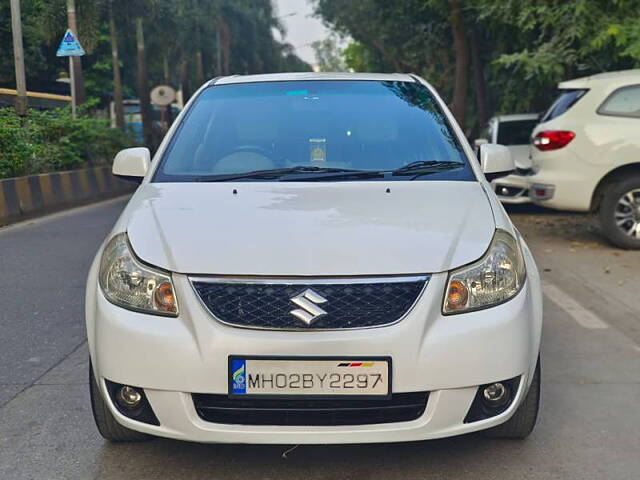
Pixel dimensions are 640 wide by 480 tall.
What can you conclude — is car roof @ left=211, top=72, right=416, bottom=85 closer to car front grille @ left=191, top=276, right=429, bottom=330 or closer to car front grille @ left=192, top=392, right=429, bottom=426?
car front grille @ left=191, top=276, right=429, bottom=330

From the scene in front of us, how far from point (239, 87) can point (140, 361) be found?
6.92 ft

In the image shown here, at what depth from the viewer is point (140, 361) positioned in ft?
10.3

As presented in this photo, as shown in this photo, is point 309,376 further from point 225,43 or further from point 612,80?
point 225,43

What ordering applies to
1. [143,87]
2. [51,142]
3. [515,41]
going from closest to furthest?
[51,142], [515,41], [143,87]

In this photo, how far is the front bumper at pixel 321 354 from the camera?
303 cm

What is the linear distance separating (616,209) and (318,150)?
221 inches

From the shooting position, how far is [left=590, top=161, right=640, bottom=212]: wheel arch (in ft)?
29.8

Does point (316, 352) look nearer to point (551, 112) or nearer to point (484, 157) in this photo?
point (484, 157)

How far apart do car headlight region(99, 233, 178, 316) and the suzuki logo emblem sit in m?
0.43

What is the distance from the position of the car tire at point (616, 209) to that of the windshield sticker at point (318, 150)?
5.51 meters

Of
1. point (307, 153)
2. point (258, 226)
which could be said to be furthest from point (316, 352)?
point (307, 153)

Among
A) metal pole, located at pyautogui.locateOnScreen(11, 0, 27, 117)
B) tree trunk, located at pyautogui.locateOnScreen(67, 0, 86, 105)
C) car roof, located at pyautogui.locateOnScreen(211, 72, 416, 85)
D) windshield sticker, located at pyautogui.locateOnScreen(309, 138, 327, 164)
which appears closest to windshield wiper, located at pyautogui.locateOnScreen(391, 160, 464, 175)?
windshield sticker, located at pyautogui.locateOnScreen(309, 138, 327, 164)

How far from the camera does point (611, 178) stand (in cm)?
916

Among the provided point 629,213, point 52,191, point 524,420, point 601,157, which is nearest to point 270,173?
point 524,420
